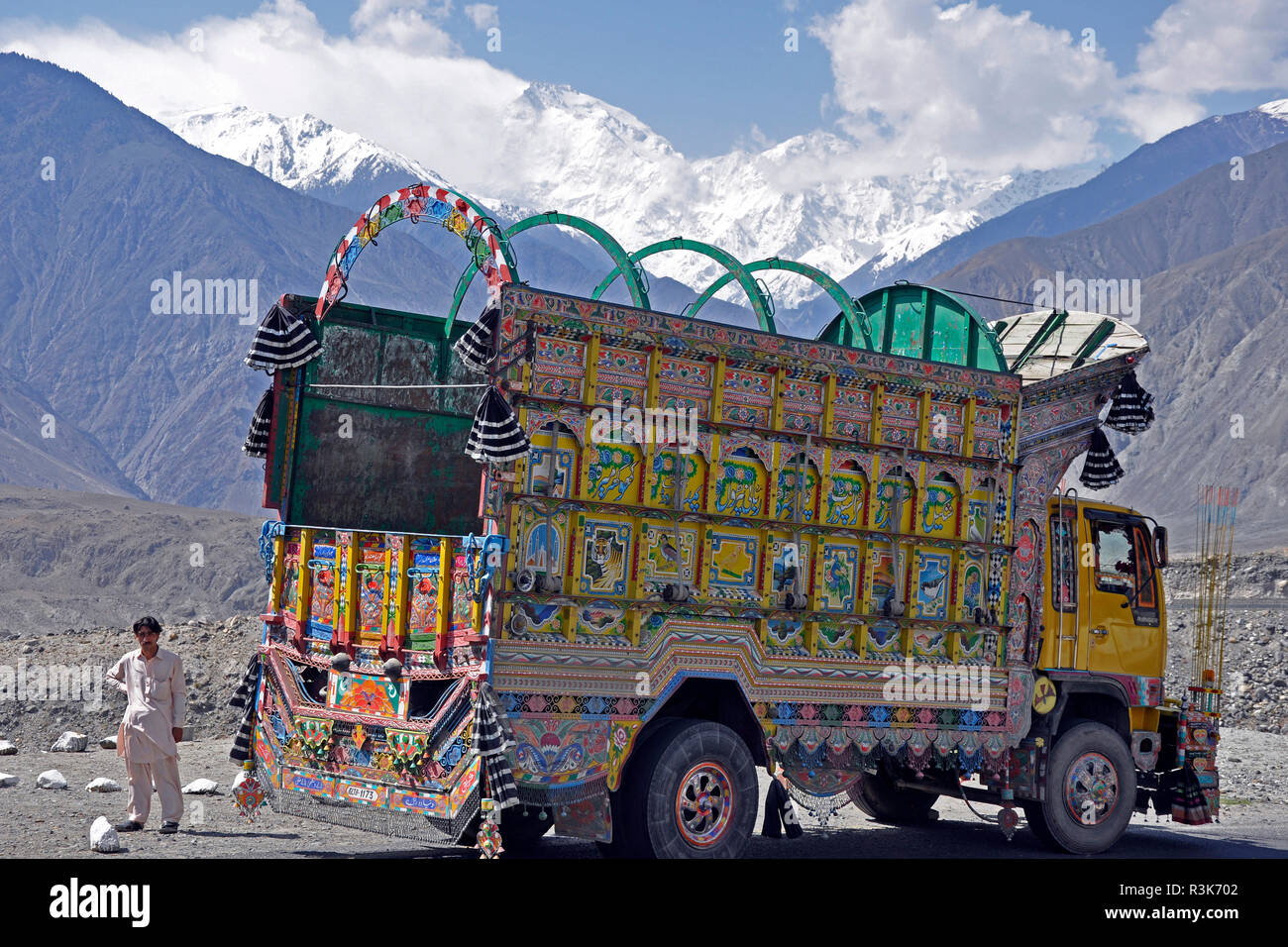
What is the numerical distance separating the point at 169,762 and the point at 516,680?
10.4 ft

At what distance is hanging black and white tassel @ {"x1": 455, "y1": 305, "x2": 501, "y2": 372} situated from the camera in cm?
875

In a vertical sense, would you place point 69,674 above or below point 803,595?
below

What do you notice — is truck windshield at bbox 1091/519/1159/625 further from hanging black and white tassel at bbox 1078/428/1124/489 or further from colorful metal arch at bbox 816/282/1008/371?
colorful metal arch at bbox 816/282/1008/371

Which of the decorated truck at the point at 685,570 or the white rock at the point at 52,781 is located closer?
the decorated truck at the point at 685,570

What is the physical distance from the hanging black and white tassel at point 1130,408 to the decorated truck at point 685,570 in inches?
1.1

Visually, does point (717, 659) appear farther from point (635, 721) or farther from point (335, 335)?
point (335, 335)

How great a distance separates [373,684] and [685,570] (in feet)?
6.62

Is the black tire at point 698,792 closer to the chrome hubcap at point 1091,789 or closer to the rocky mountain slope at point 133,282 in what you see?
the chrome hubcap at point 1091,789

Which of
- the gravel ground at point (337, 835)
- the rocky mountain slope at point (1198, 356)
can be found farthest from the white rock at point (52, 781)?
the rocky mountain slope at point (1198, 356)

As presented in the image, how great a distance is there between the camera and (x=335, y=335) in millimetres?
10633

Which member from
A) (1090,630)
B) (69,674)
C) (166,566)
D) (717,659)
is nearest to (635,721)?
(717,659)

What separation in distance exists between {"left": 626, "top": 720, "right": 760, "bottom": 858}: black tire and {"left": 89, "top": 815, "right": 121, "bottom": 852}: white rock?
3.16 metres

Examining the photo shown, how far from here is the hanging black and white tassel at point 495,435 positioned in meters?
8.47

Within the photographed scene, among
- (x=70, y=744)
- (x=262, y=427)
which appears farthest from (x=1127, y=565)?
(x=70, y=744)
